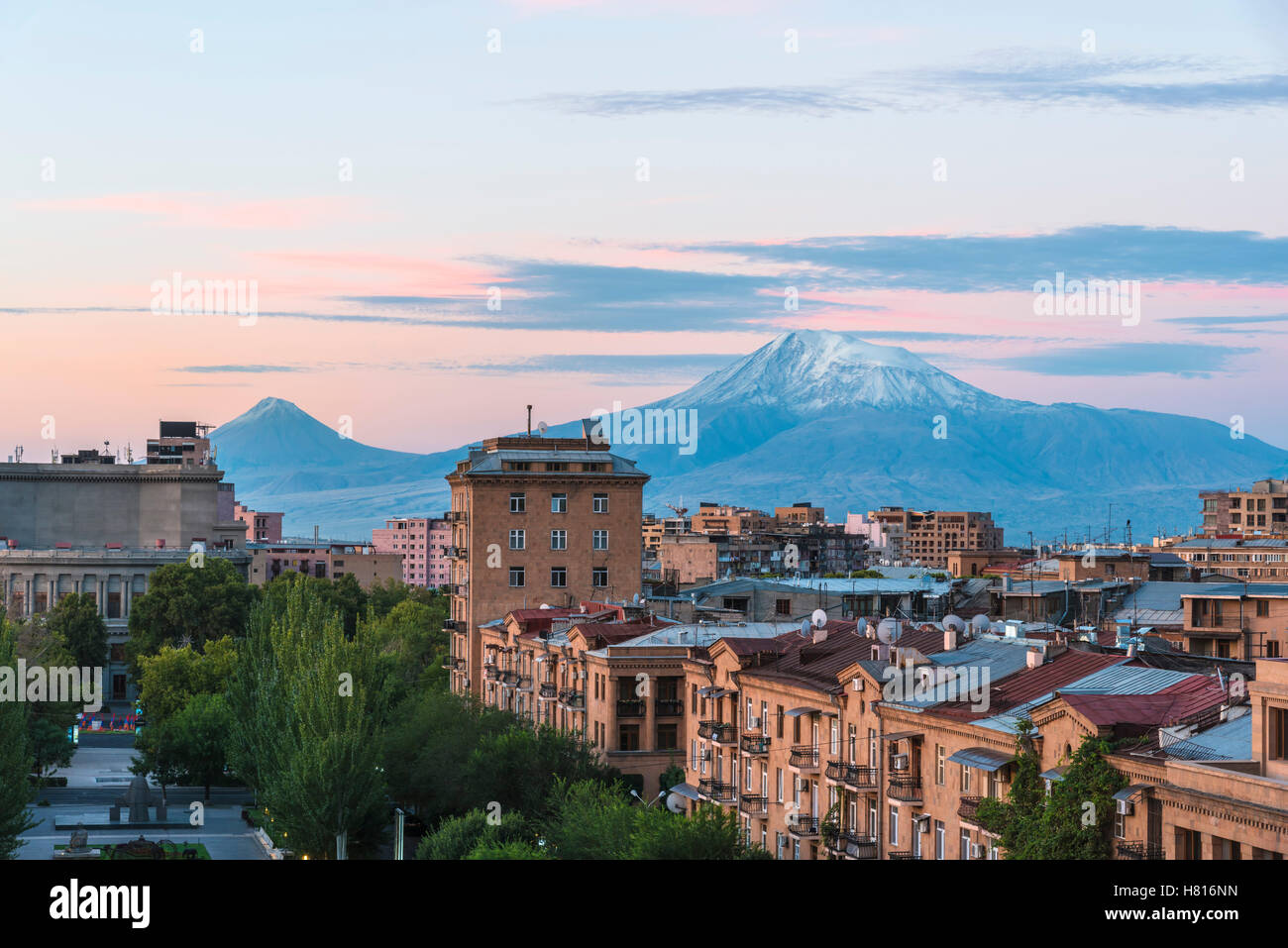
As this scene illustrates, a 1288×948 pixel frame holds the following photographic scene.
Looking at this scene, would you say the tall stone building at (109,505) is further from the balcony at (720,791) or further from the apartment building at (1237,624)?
the balcony at (720,791)

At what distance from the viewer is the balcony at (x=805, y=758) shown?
40562 mm

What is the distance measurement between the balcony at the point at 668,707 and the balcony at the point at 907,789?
21.3 m

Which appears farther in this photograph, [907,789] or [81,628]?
[81,628]

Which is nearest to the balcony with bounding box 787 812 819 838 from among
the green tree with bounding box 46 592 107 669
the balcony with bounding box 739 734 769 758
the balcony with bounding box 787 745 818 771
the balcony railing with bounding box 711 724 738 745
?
the balcony with bounding box 787 745 818 771

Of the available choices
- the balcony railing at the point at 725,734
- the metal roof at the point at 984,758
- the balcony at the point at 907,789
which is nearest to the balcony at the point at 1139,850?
the metal roof at the point at 984,758

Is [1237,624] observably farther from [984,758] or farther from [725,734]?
[984,758]

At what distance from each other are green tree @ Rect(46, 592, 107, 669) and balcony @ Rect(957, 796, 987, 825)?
9729 centimetres

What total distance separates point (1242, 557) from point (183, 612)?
3410 inches

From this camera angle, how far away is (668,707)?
55.8 m

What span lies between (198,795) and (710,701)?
36.5 meters

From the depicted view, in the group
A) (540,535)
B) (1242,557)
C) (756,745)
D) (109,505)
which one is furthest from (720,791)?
(109,505)

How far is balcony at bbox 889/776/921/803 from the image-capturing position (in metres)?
34.4

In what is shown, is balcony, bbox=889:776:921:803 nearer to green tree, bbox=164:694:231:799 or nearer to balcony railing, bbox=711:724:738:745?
balcony railing, bbox=711:724:738:745
